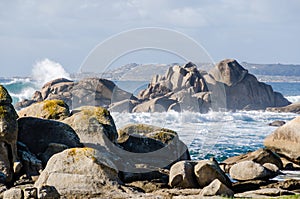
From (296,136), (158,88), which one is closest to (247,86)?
(158,88)

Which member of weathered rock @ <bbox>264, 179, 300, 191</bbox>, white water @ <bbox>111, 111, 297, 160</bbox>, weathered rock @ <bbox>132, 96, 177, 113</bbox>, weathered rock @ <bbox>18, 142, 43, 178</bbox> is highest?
weathered rock @ <bbox>18, 142, 43, 178</bbox>

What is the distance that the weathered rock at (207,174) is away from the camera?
1073 inches

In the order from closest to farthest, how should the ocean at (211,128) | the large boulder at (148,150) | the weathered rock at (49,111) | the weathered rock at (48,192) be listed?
1. the weathered rock at (48,192)
2. the large boulder at (148,150)
3. the weathered rock at (49,111)
4. the ocean at (211,128)

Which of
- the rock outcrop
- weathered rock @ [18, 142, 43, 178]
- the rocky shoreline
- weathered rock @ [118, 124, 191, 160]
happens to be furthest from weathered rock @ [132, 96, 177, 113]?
weathered rock @ [18, 142, 43, 178]

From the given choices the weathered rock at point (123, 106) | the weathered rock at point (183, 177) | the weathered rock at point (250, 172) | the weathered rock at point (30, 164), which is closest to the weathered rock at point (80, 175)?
the weathered rock at point (30, 164)

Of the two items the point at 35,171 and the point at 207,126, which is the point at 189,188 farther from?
the point at 207,126

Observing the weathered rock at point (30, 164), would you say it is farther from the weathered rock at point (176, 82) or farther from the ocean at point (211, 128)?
the weathered rock at point (176, 82)

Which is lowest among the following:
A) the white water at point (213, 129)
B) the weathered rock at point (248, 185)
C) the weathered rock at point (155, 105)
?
the white water at point (213, 129)

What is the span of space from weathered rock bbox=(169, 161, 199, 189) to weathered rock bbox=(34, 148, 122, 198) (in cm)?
575

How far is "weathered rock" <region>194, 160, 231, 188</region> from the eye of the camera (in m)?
27.2

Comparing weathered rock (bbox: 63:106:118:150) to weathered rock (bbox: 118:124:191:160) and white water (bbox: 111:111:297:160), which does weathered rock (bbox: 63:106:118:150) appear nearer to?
weathered rock (bbox: 118:124:191:160)

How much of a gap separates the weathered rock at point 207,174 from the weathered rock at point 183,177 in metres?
0.26

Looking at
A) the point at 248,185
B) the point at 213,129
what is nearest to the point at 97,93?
the point at 213,129

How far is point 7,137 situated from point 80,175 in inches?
209
